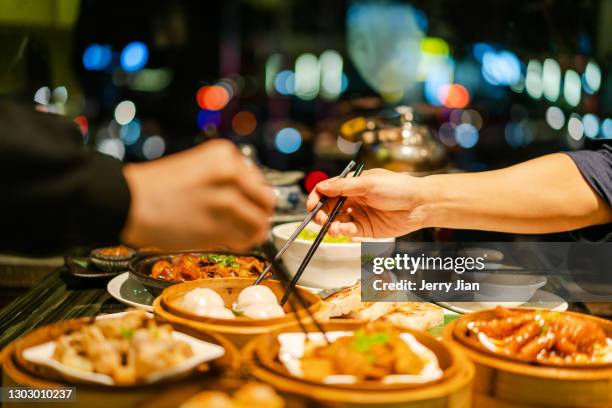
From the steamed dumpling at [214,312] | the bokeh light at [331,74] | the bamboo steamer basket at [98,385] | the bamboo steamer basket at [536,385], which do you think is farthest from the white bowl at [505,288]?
the bokeh light at [331,74]

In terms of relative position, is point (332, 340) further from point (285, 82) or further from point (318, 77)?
point (318, 77)

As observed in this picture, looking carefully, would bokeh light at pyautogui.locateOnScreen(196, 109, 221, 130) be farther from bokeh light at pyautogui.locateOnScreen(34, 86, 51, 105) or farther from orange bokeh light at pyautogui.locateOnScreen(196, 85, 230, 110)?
bokeh light at pyautogui.locateOnScreen(34, 86, 51, 105)

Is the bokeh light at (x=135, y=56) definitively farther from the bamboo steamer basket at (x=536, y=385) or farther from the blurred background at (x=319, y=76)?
the bamboo steamer basket at (x=536, y=385)

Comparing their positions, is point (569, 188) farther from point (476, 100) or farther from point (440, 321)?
point (476, 100)

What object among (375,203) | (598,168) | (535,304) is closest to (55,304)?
(375,203)

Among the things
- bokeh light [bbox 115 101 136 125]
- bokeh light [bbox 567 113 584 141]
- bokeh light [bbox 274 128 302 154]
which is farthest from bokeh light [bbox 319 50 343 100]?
bokeh light [bbox 567 113 584 141]

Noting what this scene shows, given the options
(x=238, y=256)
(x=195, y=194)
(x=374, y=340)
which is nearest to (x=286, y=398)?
(x=374, y=340)
